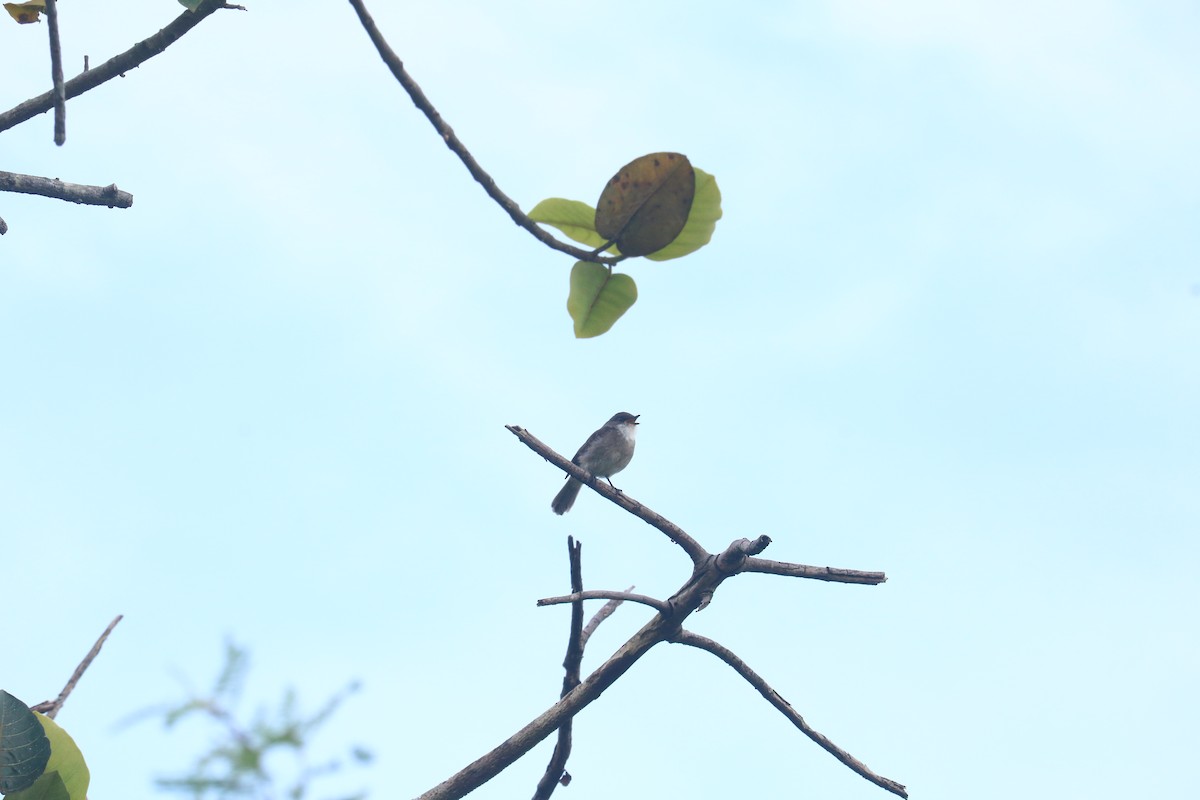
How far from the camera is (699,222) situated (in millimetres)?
1611

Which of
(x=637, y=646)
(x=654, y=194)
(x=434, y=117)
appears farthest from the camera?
(x=637, y=646)

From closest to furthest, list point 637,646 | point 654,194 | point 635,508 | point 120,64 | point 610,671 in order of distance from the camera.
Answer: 1. point 654,194
2. point 120,64
3. point 610,671
4. point 637,646
5. point 635,508

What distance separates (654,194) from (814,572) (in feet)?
5.47

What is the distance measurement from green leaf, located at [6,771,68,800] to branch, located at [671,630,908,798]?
5.35 feet

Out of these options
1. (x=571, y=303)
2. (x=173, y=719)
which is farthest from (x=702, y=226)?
(x=173, y=719)

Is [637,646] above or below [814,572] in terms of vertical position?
below

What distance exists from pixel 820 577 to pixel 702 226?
1.61 m

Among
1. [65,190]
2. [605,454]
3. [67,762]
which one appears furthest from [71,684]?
[605,454]

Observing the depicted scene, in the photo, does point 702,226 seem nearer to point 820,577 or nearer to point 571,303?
point 571,303

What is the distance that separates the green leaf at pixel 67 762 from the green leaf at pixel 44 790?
0.02 m

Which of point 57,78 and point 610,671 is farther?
point 610,671

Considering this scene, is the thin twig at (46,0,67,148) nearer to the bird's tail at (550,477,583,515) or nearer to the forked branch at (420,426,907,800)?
the forked branch at (420,426,907,800)

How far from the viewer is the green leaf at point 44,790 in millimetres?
2240

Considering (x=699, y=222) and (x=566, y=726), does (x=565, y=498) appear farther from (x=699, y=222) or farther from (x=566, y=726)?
(x=699, y=222)
